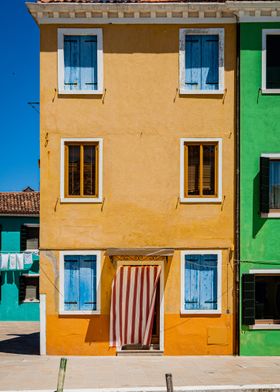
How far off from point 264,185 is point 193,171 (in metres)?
2.11

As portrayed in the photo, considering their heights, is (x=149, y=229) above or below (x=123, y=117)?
below

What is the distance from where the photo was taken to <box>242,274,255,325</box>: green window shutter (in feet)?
53.4

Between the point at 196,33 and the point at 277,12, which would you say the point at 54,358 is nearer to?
the point at 196,33

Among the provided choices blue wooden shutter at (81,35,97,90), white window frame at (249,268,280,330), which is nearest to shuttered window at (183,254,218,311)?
white window frame at (249,268,280,330)

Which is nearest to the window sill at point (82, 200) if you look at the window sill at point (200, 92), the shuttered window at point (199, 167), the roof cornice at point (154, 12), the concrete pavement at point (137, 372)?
the shuttered window at point (199, 167)

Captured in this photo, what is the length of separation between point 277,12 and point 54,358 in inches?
469

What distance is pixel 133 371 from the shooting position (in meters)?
14.3

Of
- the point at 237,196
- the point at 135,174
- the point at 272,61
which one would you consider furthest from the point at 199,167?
the point at 272,61

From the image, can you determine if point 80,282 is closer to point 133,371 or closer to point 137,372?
point 133,371

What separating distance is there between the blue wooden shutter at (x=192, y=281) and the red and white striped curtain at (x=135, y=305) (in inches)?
34.4

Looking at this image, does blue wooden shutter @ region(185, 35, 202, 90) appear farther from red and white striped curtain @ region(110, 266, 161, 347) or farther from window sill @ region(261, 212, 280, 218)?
red and white striped curtain @ region(110, 266, 161, 347)

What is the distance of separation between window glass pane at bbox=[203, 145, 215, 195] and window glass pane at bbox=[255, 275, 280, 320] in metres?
2.96

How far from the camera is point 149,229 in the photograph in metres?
16.6

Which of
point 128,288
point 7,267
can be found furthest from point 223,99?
point 7,267
